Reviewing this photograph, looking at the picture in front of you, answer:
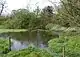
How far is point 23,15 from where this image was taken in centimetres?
3622

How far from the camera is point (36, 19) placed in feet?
118

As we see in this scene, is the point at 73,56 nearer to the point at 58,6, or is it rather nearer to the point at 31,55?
the point at 31,55

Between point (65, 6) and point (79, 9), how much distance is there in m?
0.33

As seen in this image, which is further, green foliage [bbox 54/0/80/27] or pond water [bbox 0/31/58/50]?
pond water [bbox 0/31/58/50]

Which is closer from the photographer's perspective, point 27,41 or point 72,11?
point 72,11

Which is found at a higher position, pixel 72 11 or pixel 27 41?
pixel 72 11

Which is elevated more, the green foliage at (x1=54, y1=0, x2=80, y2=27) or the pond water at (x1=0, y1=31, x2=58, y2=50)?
the green foliage at (x1=54, y1=0, x2=80, y2=27)

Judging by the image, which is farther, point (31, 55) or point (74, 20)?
point (31, 55)

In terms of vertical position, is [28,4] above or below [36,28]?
above

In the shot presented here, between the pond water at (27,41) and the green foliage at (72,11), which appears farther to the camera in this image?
the pond water at (27,41)

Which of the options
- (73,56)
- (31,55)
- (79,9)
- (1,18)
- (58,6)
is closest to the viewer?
(79,9)

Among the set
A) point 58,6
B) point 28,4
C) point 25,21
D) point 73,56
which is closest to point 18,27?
point 25,21

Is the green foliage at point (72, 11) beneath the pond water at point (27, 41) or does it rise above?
above

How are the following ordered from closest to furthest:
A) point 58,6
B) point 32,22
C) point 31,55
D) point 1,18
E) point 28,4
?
point 58,6 < point 31,55 < point 32,22 < point 28,4 < point 1,18
